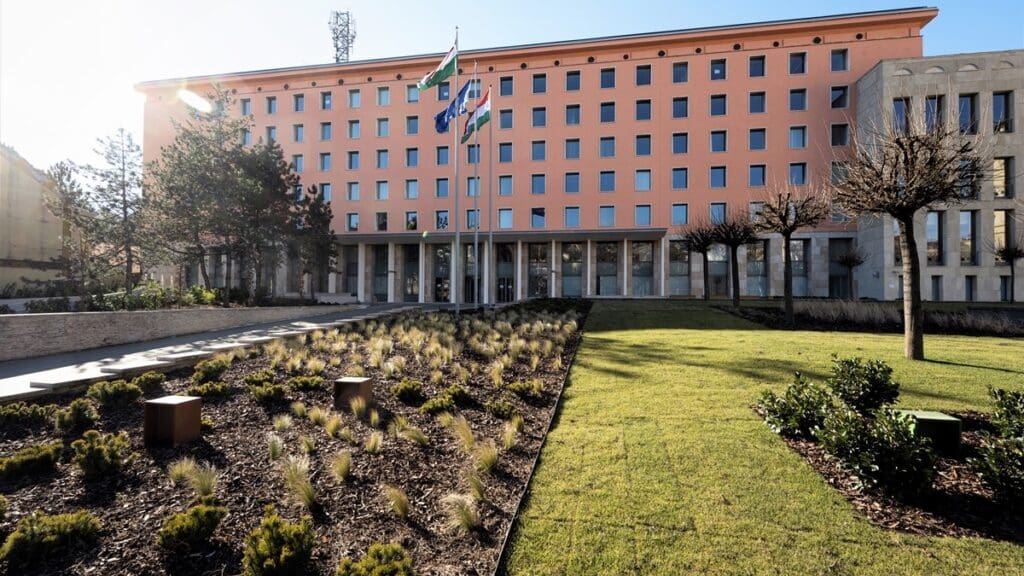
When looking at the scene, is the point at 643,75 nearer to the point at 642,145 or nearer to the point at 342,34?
the point at 642,145

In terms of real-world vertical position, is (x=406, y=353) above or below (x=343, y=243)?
below

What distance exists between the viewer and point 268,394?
6.78 meters

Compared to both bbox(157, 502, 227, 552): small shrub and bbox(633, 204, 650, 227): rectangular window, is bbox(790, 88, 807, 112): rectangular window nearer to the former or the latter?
bbox(633, 204, 650, 227): rectangular window

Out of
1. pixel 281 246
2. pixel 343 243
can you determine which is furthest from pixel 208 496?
pixel 343 243

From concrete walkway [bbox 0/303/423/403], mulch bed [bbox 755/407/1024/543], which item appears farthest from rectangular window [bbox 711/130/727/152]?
mulch bed [bbox 755/407/1024/543]

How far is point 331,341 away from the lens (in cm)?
1210

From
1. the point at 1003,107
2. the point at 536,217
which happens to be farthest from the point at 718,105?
the point at 1003,107

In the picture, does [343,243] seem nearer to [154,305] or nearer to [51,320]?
[154,305]

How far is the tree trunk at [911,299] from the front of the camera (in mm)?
9680

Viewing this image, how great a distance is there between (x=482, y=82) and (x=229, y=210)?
27428 mm

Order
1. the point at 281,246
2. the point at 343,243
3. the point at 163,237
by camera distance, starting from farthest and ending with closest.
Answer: the point at 343,243
the point at 281,246
the point at 163,237

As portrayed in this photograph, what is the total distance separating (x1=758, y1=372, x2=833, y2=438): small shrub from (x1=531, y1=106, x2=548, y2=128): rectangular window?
39.2 m

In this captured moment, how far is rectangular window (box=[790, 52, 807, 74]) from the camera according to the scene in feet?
123

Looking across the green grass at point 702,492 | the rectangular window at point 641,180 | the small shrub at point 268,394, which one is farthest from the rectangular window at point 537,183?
the small shrub at point 268,394
